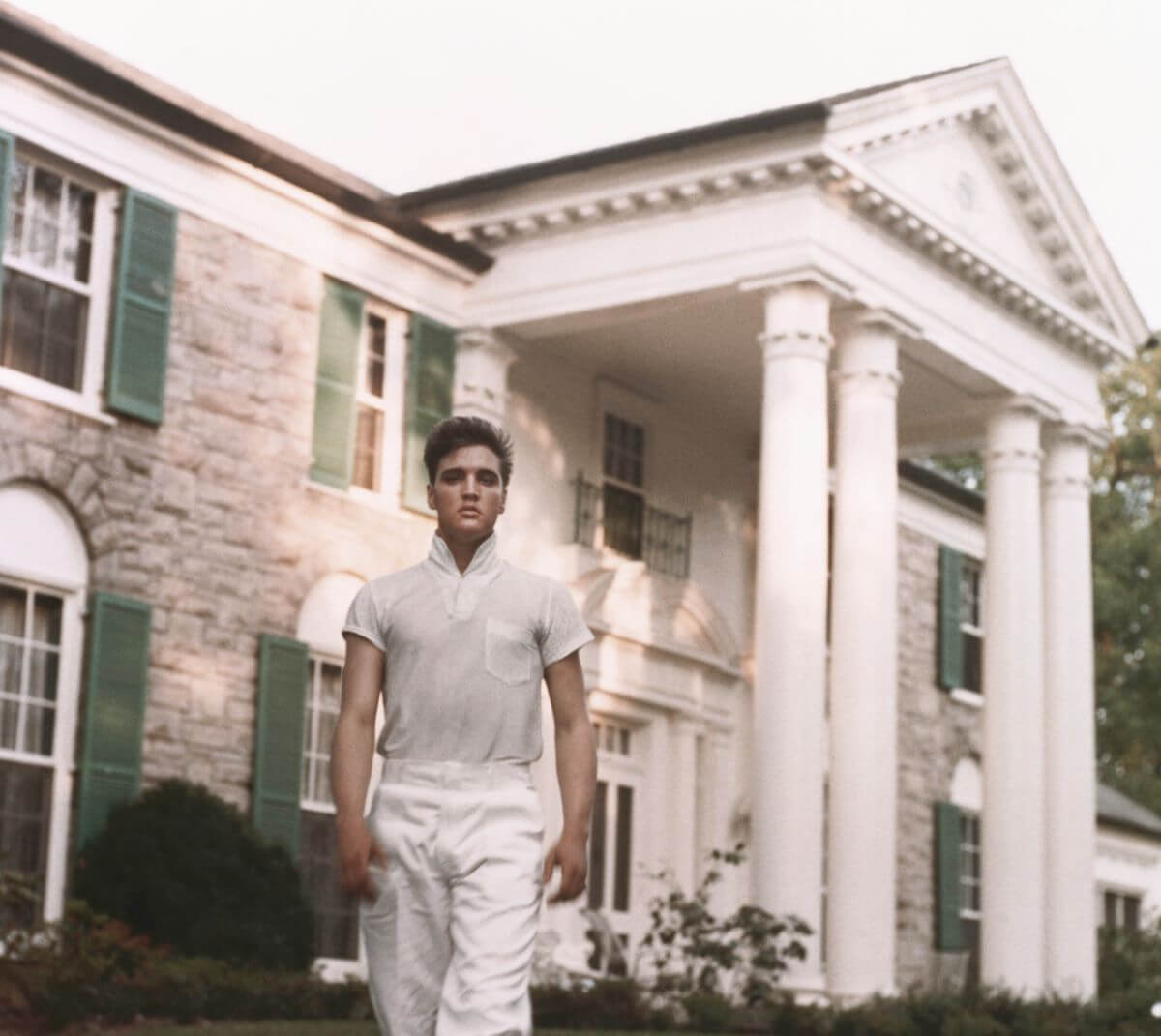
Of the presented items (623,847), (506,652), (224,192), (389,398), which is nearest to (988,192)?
(389,398)

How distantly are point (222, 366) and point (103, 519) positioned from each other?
1805mm

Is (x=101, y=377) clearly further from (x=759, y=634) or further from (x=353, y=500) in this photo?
(x=759, y=634)

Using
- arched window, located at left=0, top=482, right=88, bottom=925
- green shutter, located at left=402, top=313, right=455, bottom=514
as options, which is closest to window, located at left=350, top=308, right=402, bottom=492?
green shutter, located at left=402, top=313, right=455, bottom=514

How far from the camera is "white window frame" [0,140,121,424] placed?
1545 cm

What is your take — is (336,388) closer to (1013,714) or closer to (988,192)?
(988,192)

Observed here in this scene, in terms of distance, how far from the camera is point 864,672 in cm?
1856

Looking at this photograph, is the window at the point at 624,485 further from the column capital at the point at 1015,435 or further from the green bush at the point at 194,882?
the green bush at the point at 194,882

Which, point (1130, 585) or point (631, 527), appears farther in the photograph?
point (1130, 585)

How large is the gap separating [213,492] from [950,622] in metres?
13.2

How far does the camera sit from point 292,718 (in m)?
17.1

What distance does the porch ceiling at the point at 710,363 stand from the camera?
64.6ft

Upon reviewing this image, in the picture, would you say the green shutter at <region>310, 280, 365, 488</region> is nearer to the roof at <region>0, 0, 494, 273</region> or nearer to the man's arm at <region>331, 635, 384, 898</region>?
the roof at <region>0, 0, 494, 273</region>

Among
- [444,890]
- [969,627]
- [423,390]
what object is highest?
[423,390]

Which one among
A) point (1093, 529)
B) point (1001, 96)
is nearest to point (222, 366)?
point (1001, 96)
